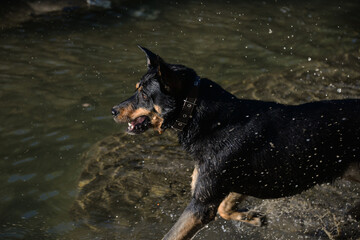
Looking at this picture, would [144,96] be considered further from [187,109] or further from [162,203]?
[162,203]

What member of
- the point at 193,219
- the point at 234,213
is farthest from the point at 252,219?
the point at 193,219

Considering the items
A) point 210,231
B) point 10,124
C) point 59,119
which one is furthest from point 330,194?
point 10,124

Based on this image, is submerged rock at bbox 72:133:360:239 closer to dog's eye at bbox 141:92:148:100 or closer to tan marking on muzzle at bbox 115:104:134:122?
tan marking on muzzle at bbox 115:104:134:122

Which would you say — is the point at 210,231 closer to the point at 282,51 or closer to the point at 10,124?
the point at 10,124

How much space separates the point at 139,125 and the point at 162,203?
1441 mm

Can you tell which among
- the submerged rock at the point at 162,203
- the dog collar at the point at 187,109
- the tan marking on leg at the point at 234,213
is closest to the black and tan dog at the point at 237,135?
the dog collar at the point at 187,109

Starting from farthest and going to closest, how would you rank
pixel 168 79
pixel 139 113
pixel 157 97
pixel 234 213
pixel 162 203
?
1. pixel 162 203
2. pixel 234 213
3. pixel 139 113
4. pixel 157 97
5. pixel 168 79

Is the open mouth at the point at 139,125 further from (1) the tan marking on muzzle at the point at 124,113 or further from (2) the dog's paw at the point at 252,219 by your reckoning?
(2) the dog's paw at the point at 252,219

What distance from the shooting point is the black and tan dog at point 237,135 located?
4.04 meters

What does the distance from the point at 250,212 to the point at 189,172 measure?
104cm

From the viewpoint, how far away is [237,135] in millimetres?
4098

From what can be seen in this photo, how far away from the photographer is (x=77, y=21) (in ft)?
37.1

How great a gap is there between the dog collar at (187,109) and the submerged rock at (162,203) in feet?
4.86

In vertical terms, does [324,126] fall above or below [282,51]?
above
